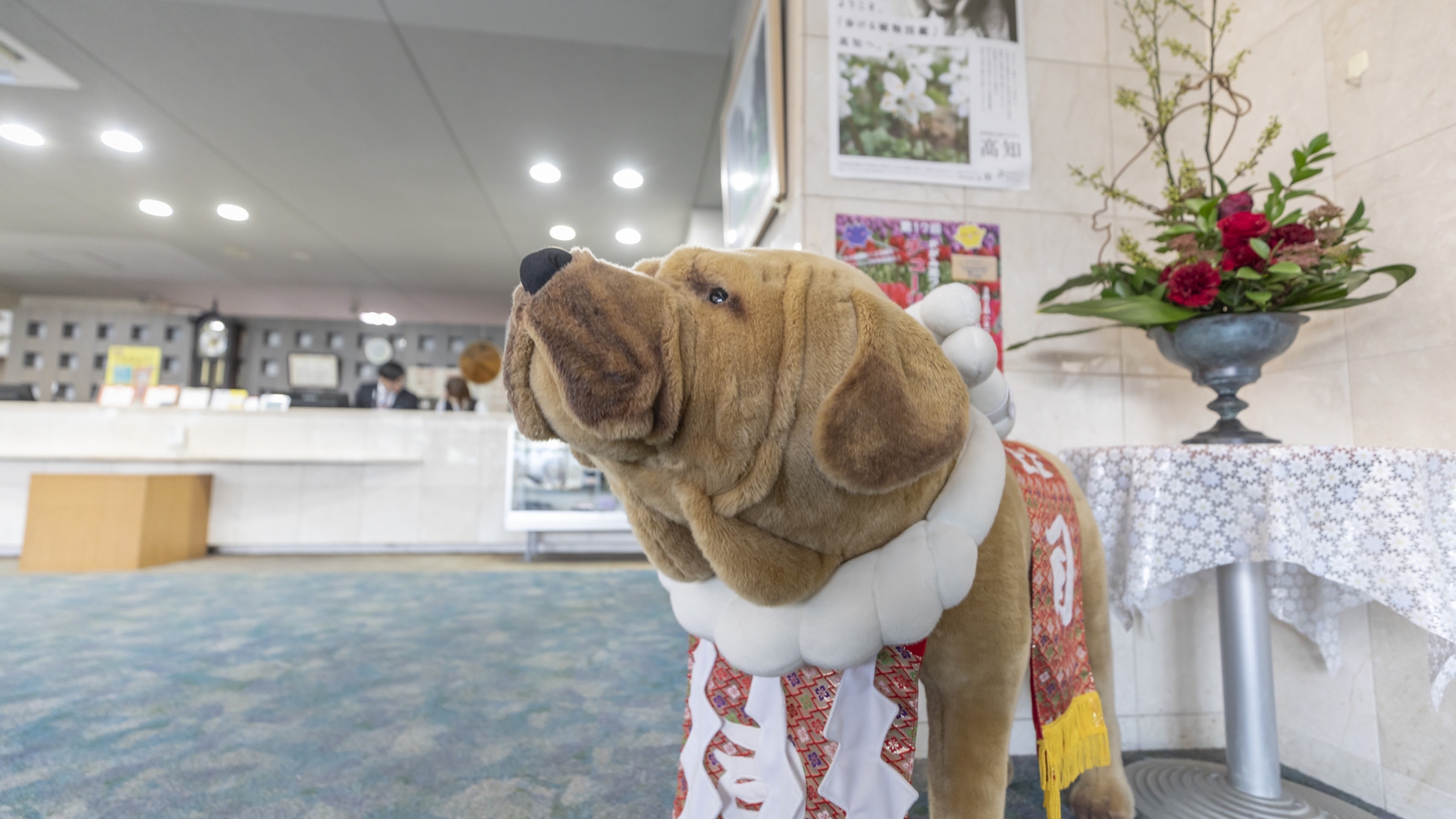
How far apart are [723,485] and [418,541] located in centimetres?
470

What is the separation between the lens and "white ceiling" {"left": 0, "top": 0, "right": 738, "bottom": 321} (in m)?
2.72

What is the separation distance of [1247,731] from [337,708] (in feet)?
6.32

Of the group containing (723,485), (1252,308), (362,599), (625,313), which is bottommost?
Answer: (362,599)

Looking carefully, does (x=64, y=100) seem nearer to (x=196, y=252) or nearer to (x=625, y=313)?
(x=196, y=252)

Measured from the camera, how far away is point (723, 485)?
1.67ft

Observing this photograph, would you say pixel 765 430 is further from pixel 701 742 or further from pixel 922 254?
pixel 922 254

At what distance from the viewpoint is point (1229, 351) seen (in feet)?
3.74

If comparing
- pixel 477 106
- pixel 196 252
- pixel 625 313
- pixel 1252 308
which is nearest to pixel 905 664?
pixel 625 313

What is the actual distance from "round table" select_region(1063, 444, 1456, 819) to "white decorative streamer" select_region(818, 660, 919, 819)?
71 centimetres

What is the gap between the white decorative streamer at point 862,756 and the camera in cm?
61

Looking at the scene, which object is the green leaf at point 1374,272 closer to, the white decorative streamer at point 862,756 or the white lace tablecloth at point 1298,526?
the white lace tablecloth at point 1298,526

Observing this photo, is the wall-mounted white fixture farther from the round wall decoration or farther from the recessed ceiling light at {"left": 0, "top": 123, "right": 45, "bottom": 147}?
the round wall decoration

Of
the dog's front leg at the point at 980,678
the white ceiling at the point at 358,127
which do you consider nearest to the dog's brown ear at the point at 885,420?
the dog's front leg at the point at 980,678

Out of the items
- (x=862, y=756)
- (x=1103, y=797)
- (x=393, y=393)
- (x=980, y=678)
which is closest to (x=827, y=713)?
(x=862, y=756)
